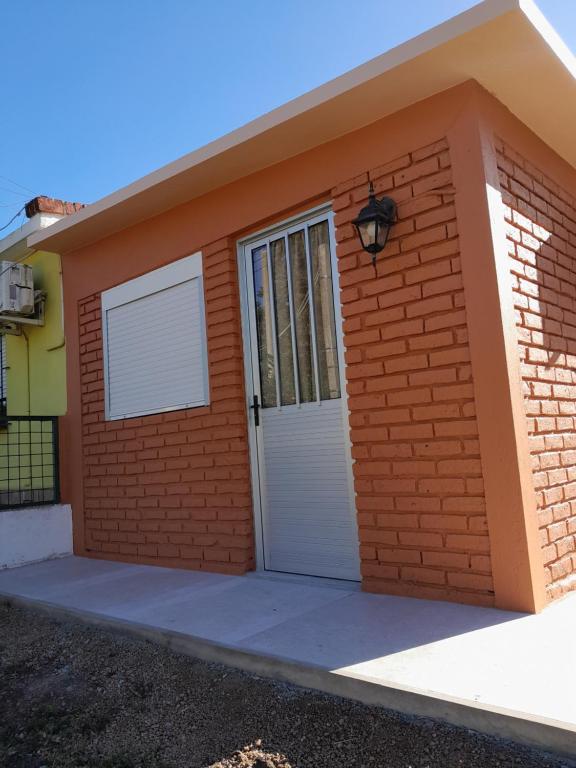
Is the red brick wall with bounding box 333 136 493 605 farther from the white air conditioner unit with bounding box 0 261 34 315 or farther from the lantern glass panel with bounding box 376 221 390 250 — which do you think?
the white air conditioner unit with bounding box 0 261 34 315

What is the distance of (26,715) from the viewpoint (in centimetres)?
261

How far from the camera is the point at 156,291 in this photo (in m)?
5.20

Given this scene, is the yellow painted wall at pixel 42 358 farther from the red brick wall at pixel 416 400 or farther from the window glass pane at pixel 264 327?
the red brick wall at pixel 416 400

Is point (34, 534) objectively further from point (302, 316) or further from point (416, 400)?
point (416, 400)

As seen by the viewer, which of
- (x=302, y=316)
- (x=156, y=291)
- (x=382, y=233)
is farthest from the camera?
(x=156, y=291)

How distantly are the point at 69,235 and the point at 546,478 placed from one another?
4694 millimetres

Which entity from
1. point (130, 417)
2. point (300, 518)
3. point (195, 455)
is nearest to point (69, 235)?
point (130, 417)

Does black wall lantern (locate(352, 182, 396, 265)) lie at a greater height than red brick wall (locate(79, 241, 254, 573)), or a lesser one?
greater

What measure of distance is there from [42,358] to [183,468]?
9.74ft

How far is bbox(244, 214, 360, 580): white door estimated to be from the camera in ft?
13.3

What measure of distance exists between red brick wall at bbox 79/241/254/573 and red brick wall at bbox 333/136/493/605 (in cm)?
110

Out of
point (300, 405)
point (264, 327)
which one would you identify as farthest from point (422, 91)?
point (300, 405)

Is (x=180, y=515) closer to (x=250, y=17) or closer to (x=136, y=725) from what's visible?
(x=136, y=725)

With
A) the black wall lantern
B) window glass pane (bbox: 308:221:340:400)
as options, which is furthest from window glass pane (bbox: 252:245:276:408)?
the black wall lantern
